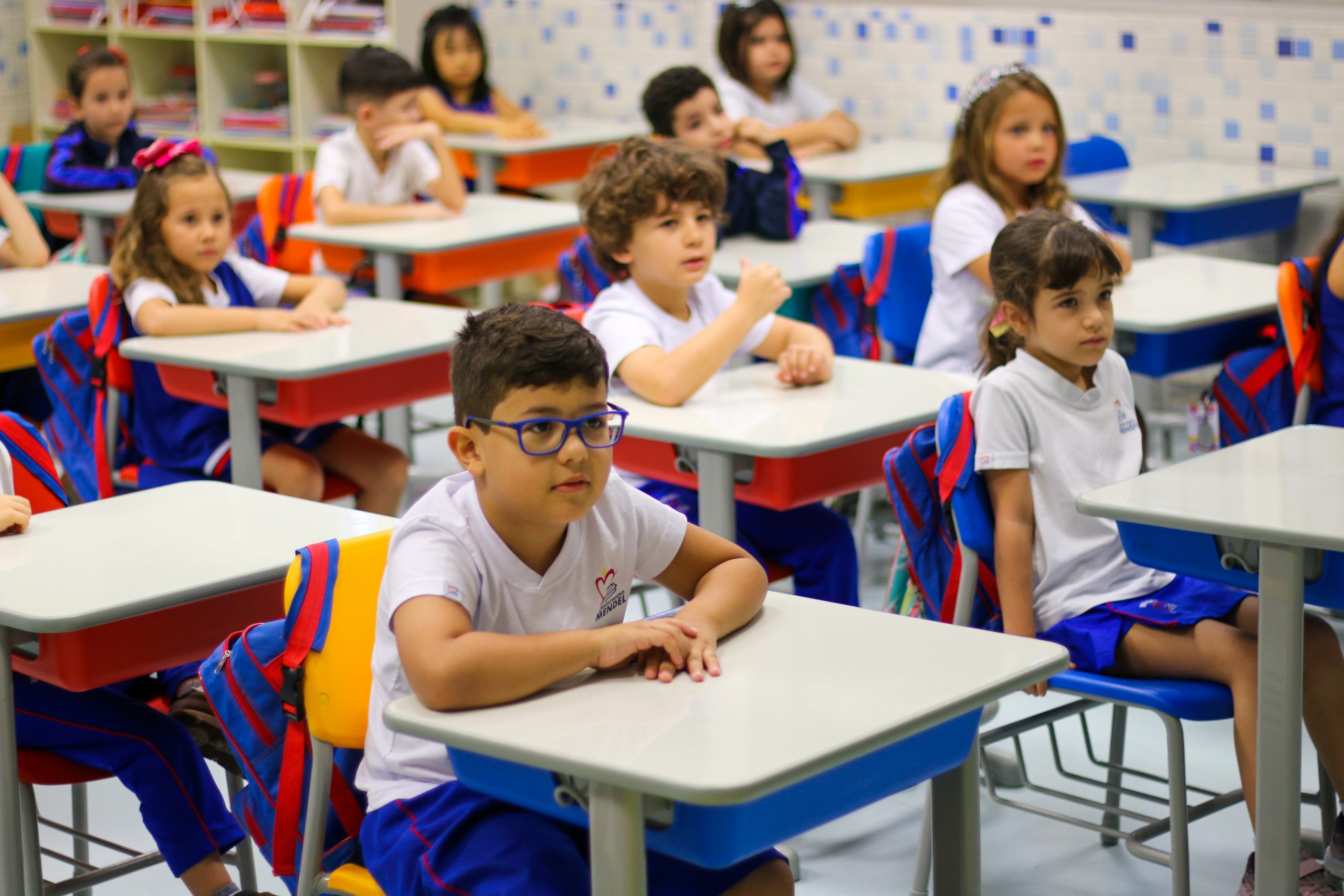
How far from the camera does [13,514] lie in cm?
211

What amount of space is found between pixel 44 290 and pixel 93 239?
1387mm

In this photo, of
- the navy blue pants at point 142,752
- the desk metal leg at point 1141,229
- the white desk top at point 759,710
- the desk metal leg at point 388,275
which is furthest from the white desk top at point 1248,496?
the desk metal leg at point 388,275

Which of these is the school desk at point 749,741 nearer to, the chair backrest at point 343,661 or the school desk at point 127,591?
the chair backrest at point 343,661

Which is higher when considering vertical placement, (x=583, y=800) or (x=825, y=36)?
(x=825, y=36)

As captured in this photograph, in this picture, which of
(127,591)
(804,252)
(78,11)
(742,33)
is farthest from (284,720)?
(78,11)

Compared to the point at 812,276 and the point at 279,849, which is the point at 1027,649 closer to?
the point at 279,849

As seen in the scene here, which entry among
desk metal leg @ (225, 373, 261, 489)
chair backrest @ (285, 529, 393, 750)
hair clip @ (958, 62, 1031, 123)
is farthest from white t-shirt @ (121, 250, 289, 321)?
chair backrest @ (285, 529, 393, 750)

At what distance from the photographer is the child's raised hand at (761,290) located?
2740mm

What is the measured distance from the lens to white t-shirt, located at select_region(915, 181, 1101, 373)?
134 inches

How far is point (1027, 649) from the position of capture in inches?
61.6

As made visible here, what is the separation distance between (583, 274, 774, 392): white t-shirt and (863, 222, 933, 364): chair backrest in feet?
2.00

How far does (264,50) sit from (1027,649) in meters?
6.40

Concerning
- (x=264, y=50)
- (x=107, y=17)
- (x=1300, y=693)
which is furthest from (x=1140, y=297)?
(x=107, y=17)

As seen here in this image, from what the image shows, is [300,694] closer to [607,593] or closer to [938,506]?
[607,593]
